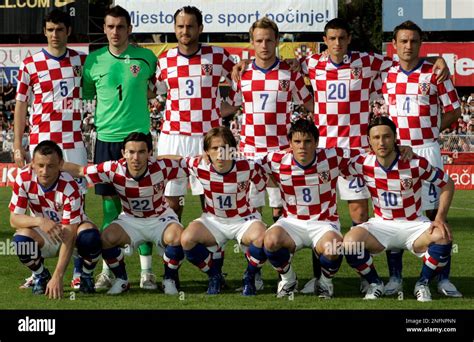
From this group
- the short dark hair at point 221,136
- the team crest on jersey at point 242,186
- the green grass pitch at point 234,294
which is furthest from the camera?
the team crest on jersey at point 242,186

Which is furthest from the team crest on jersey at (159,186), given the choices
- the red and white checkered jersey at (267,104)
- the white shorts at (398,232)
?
the white shorts at (398,232)

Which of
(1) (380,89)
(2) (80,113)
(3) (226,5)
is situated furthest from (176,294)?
(3) (226,5)

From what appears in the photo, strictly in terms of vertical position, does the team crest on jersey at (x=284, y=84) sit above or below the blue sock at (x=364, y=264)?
above

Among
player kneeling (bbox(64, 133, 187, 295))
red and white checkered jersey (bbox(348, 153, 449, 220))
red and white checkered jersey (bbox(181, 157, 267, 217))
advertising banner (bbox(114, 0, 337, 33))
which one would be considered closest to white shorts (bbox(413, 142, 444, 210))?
red and white checkered jersey (bbox(348, 153, 449, 220))

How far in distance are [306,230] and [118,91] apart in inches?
68.9

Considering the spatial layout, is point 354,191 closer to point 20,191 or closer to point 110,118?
point 110,118

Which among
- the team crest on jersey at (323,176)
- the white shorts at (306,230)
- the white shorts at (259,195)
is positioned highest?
the team crest on jersey at (323,176)

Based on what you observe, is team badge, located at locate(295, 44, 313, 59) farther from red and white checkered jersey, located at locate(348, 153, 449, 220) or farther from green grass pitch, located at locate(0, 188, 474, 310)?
red and white checkered jersey, located at locate(348, 153, 449, 220)

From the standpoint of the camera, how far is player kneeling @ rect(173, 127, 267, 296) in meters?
6.15

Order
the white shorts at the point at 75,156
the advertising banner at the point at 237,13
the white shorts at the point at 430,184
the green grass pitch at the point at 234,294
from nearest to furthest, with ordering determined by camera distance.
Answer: the green grass pitch at the point at 234,294
the white shorts at the point at 430,184
the white shorts at the point at 75,156
the advertising banner at the point at 237,13

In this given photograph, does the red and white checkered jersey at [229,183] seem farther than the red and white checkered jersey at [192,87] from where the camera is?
No

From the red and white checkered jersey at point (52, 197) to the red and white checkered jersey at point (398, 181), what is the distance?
1864mm

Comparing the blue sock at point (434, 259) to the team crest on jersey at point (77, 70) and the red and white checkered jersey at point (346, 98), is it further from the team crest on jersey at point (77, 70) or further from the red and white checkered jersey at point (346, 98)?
the team crest on jersey at point (77, 70)

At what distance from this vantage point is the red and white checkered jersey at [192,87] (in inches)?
273
